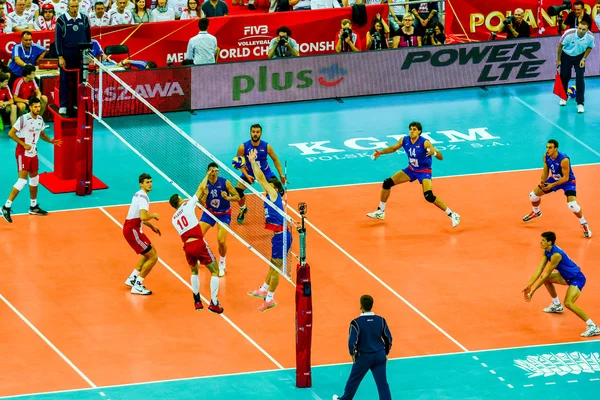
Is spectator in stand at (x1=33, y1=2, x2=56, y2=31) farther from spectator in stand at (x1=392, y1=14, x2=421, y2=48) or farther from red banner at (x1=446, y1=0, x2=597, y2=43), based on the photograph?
red banner at (x1=446, y1=0, x2=597, y2=43)

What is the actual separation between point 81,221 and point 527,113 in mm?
13125

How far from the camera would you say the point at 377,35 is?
3656cm

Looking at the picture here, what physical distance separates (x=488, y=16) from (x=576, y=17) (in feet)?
11.4

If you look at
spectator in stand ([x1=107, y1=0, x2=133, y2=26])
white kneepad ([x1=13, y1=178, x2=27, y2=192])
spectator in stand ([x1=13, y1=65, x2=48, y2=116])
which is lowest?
white kneepad ([x1=13, y1=178, x2=27, y2=192])

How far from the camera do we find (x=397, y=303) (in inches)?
928

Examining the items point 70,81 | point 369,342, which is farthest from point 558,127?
point 369,342

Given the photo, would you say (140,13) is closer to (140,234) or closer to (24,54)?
(24,54)

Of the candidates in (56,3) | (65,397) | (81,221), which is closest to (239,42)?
(56,3)

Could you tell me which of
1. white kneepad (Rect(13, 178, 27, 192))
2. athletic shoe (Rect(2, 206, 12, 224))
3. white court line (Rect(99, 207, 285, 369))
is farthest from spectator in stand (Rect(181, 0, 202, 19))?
white court line (Rect(99, 207, 285, 369))

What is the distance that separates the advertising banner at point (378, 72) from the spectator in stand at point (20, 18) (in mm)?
4667

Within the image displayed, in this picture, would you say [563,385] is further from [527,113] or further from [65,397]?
[527,113]

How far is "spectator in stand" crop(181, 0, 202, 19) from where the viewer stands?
36.4 meters

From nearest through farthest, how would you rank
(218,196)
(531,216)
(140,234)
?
1. (140,234)
2. (218,196)
3. (531,216)

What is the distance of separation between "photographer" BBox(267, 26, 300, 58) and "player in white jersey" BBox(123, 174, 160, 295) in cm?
1232
